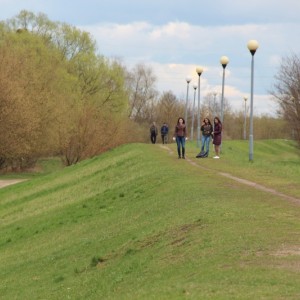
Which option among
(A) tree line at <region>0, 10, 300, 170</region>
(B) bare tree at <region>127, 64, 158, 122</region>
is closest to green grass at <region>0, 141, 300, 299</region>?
(A) tree line at <region>0, 10, 300, 170</region>

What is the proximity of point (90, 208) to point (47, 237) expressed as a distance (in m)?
3.05

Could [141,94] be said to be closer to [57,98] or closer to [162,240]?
[57,98]

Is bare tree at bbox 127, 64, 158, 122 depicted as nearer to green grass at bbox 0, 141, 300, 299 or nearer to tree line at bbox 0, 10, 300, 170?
tree line at bbox 0, 10, 300, 170

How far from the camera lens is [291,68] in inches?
1906

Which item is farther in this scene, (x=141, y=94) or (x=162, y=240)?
(x=141, y=94)

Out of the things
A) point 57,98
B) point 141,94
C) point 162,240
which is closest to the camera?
point 162,240

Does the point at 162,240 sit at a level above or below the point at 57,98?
below

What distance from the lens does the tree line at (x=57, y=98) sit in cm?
5041

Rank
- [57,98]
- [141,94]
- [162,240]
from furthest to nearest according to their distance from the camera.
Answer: [141,94] → [57,98] → [162,240]

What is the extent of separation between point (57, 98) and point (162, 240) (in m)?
46.0

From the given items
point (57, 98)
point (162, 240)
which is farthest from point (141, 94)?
point (162, 240)

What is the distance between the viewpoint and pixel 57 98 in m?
55.9

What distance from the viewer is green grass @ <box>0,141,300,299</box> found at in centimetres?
782

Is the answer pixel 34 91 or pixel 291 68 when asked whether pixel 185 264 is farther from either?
pixel 34 91
